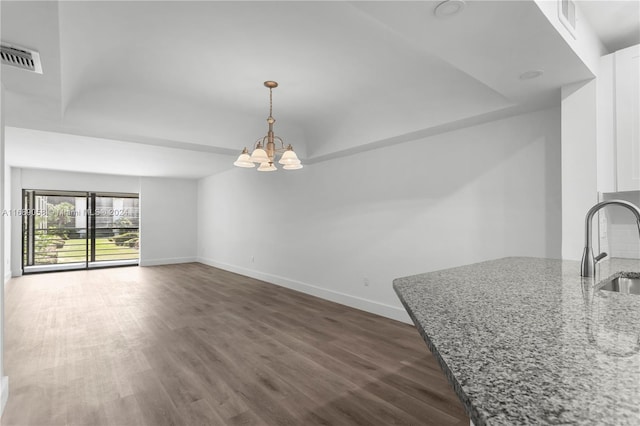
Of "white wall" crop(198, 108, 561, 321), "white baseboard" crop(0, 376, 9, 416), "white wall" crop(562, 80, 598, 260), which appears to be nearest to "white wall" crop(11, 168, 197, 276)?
"white wall" crop(198, 108, 561, 321)

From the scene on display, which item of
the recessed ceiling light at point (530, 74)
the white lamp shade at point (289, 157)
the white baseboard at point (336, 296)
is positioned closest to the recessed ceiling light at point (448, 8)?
the recessed ceiling light at point (530, 74)

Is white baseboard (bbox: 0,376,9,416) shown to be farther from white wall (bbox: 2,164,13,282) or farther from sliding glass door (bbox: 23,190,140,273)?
sliding glass door (bbox: 23,190,140,273)

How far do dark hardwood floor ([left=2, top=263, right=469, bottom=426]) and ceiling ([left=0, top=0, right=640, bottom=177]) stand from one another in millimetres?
2286

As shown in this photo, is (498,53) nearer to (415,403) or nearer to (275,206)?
(415,403)

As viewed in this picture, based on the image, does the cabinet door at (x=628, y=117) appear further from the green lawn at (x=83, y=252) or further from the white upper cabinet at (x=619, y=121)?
the green lawn at (x=83, y=252)

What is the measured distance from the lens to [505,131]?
129 inches

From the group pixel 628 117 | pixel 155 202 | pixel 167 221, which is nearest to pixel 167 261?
pixel 167 221

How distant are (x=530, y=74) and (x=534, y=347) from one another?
2.27 metres

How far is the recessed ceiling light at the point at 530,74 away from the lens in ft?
7.45

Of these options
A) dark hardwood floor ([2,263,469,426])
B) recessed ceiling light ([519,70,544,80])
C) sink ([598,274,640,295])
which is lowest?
dark hardwood floor ([2,263,469,426])

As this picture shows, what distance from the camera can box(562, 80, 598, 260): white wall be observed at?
7.65 feet

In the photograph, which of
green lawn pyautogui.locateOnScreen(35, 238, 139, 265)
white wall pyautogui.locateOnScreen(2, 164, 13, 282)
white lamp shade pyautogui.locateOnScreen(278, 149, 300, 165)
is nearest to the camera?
white lamp shade pyautogui.locateOnScreen(278, 149, 300, 165)

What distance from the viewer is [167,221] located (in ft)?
30.0

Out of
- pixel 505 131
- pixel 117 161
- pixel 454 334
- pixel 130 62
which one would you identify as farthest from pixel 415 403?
pixel 117 161
